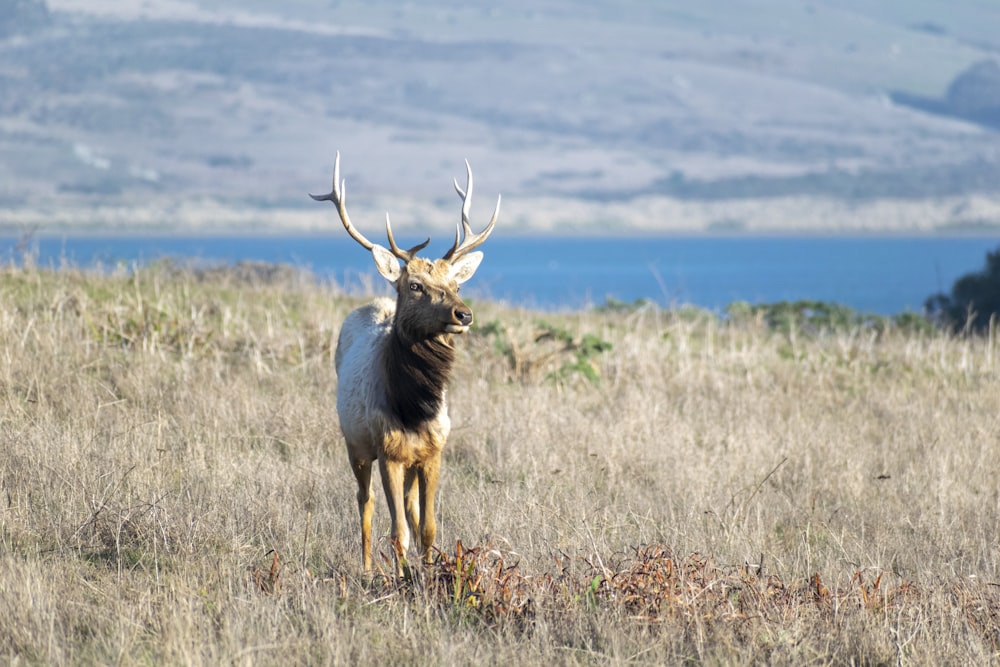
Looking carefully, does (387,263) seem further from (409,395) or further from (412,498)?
(412,498)

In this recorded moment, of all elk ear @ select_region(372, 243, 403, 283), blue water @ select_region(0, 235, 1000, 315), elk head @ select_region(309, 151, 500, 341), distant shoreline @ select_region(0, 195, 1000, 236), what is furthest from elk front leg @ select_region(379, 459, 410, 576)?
distant shoreline @ select_region(0, 195, 1000, 236)

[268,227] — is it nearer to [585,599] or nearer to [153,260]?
[153,260]

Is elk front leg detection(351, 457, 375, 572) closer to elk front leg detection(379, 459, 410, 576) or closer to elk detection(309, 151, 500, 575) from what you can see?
elk detection(309, 151, 500, 575)

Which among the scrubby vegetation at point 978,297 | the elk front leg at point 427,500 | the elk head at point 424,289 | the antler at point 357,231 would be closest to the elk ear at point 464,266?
the elk head at point 424,289

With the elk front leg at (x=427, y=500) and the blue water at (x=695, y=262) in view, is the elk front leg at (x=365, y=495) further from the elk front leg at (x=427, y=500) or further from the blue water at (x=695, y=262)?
the blue water at (x=695, y=262)

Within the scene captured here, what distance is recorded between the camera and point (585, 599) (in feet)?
21.3

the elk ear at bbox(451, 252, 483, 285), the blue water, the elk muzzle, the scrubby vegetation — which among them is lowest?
the blue water

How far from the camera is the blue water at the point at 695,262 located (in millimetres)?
74000

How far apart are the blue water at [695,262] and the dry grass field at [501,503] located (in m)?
37.2

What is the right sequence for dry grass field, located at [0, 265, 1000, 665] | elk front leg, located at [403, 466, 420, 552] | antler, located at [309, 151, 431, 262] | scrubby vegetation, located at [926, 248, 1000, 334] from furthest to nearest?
1. scrubby vegetation, located at [926, 248, 1000, 334]
2. elk front leg, located at [403, 466, 420, 552]
3. antler, located at [309, 151, 431, 262]
4. dry grass field, located at [0, 265, 1000, 665]

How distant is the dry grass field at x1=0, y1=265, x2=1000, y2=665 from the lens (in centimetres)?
614

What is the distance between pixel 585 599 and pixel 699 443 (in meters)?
4.72

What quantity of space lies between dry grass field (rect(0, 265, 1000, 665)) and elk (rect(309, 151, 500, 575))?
35 cm

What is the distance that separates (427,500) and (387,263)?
54.4 inches
